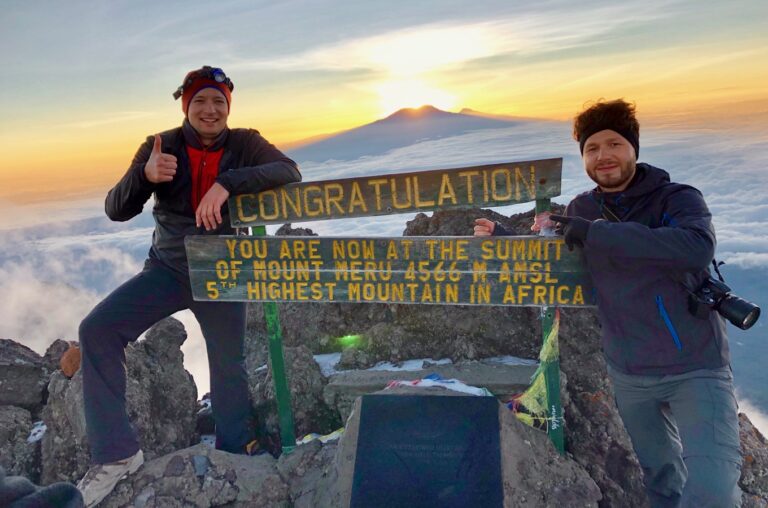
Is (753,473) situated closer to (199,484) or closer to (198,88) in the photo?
(199,484)

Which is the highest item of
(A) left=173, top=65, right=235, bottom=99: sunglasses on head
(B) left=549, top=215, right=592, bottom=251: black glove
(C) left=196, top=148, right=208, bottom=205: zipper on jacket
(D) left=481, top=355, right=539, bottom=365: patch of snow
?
(A) left=173, top=65, right=235, bottom=99: sunglasses on head

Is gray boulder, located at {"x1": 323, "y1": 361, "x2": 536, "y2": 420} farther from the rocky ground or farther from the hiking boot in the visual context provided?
the hiking boot

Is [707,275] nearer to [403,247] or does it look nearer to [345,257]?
[403,247]

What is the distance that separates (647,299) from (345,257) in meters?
2.46

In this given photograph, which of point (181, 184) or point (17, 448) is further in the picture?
point (17, 448)

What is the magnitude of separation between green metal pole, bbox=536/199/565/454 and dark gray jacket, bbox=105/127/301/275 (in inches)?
94.8

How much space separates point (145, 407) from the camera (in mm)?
5906

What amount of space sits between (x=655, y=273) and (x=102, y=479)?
4.66 m

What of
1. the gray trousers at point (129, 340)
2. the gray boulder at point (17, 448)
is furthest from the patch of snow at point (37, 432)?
the gray trousers at point (129, 340)

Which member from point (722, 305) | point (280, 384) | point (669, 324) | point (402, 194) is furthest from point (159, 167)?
point (722, 305)

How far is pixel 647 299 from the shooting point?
3.83 metres

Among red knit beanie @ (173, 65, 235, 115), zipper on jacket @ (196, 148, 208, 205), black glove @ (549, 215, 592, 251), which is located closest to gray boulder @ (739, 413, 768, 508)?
black glove @ (549, 215, 592, 251)

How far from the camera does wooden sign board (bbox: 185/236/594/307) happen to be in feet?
15.3

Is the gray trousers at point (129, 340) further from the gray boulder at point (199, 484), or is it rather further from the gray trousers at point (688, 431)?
the gray trousers at point (688, 431)
